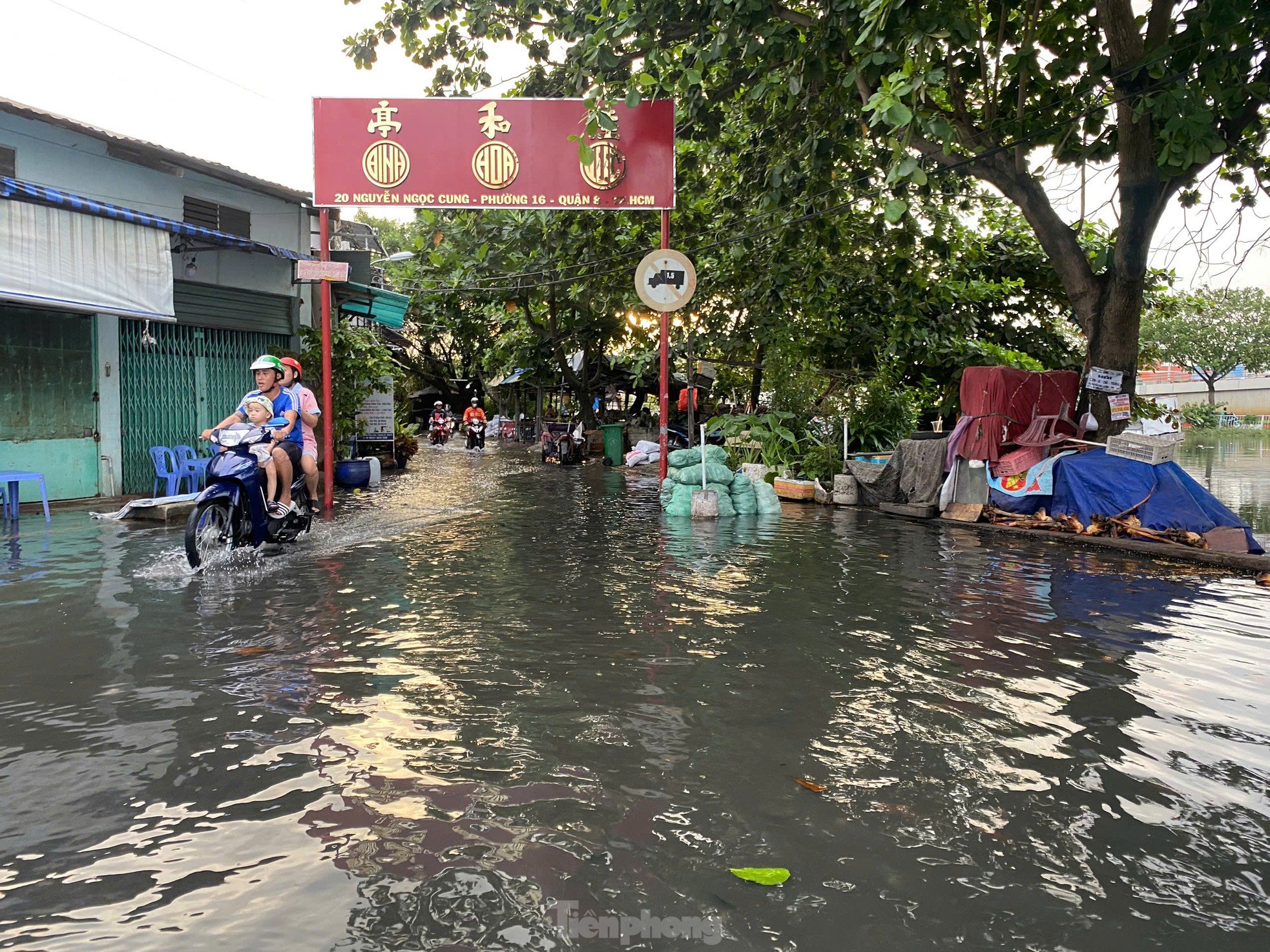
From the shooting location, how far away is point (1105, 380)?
34.9 ft

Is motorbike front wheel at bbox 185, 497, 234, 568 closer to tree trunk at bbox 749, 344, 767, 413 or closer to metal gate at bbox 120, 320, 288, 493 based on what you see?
metal gate at bbox 120, 320, 288, 493

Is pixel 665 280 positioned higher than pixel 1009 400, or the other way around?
pixel 665 280

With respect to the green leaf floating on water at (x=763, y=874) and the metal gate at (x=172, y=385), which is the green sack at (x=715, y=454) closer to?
the metal gate at (x=172, y=385)

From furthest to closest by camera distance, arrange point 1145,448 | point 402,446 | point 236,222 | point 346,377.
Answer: point 402,446 < point 346,377 < point 236,222 < point 1145,448

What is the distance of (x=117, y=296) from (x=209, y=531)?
17.1 ft

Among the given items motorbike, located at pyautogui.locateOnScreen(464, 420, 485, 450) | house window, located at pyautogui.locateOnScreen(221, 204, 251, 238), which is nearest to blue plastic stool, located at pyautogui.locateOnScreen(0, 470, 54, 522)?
house window, located at pyautogui.locateOnScreen(221, 204, 251, 238)

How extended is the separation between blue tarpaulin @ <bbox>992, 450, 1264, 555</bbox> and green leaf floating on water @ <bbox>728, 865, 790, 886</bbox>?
7865 mm

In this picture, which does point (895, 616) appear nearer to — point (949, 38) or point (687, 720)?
point (687, 720)

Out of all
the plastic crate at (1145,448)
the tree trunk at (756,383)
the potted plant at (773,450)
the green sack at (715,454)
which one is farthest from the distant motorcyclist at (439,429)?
the plastic crate at (1145,448)

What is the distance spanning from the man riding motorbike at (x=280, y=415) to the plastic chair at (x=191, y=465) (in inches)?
182

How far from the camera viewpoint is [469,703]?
171 inches

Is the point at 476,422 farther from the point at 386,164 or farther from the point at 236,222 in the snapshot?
the point at 386,164

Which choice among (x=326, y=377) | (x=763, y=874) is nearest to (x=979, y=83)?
(x=326, y=377)

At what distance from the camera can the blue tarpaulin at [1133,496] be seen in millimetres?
9133
